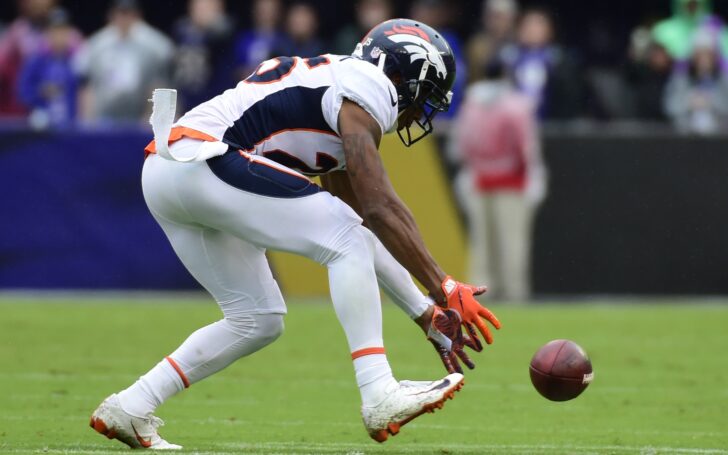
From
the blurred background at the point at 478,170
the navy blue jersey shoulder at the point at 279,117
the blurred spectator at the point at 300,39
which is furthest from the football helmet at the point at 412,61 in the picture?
the blurred spectator at the point at 300,39

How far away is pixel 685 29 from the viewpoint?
1538 centimetres

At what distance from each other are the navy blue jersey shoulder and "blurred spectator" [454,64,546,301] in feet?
25.9

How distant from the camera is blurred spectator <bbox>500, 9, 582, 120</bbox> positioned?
1445 centimetres

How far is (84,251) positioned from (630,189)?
5238mm

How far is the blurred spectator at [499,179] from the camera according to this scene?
13562 millimetres

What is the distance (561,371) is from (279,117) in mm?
1647

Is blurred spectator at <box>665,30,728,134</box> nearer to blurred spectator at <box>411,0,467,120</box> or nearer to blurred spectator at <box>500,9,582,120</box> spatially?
blurred spectator at <box>500,9,582,120</box>

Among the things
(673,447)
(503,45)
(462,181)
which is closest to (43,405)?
(673,447)

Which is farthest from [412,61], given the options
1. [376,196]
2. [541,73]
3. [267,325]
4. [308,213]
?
[541,73]

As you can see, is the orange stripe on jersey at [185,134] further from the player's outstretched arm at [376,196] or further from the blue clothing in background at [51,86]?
the blue clothing in background at [51,86]

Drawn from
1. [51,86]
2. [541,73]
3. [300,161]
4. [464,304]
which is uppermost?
[300,161]

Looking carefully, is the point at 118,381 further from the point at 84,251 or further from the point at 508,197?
the point at 508,197

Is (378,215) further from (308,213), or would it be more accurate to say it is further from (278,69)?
(278,69)

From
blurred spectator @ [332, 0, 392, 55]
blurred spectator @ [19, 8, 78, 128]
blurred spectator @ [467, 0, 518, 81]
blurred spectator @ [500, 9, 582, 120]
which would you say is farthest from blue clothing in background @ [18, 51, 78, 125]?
blurred spectator @ [500, 9, 582, 120]
